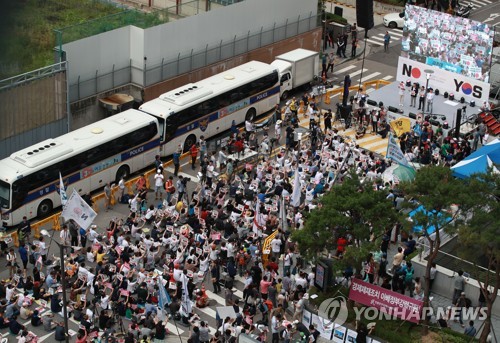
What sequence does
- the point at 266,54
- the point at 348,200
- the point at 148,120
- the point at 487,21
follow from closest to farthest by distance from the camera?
the point at 348,200
the point at 148,120
the point at 266,54
the point at 487,21

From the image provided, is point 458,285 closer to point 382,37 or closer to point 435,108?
point 435,108

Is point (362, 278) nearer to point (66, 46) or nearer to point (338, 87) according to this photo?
point (66, 46)

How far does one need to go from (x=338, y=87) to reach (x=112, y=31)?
1505cm

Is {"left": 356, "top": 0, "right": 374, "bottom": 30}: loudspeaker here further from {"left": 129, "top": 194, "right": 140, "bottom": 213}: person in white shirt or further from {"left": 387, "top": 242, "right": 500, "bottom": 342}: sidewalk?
{"left": 387, "top": 242, "right": 500, "bottom": 342}: sidewalk

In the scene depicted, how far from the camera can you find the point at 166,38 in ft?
128

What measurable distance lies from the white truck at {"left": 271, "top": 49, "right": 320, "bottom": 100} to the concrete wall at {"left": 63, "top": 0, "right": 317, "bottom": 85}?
7.99 feet

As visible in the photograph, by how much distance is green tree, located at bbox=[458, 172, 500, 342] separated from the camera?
20359 millimetres

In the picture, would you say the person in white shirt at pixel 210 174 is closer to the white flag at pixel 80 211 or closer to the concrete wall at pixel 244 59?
the concrete wall at pixel 244 59

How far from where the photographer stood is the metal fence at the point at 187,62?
36688mm

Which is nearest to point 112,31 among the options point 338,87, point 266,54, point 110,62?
point 110,62

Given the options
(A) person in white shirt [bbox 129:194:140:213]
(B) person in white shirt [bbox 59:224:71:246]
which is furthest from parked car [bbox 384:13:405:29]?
(B) person in white shirt [bbox 59:224:71:246]

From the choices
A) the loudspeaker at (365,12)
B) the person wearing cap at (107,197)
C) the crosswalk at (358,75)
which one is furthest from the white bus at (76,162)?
the loudspeaker at (365,12)

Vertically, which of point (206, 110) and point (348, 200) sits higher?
point (348, 200)

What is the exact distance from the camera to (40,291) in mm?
24859
